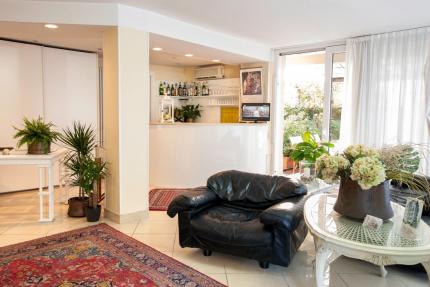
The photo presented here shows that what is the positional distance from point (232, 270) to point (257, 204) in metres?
0.76

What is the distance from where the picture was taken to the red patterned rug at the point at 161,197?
4.63 metres

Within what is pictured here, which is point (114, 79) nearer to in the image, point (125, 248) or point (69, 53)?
point (125, 248)

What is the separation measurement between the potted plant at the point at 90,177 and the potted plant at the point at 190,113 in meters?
3.56

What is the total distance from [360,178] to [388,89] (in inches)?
132

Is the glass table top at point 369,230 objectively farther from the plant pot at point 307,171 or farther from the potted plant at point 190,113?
the potted plant at point 190,113

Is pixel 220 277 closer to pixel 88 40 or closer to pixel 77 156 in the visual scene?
pixel 77 156

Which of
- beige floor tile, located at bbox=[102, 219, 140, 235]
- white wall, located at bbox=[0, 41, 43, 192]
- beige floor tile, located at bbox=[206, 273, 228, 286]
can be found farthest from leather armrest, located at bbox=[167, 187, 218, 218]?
white wall, located at bbox=[0, 41, 43, 192]

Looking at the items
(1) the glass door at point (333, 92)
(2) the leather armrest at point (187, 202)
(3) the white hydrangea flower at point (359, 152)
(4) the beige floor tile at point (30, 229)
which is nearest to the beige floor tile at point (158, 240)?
(2) the leather armrest at point (187, 202)

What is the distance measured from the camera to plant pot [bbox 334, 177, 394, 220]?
212 centimetres

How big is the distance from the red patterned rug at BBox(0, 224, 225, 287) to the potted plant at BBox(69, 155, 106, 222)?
0.49 m

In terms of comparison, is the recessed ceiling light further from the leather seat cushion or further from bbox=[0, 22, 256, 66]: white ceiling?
the leather seat cushion

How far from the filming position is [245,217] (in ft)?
10.1

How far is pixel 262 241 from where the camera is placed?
2.66 meters

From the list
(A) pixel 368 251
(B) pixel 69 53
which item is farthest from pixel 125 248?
(B) pixel 69 53
